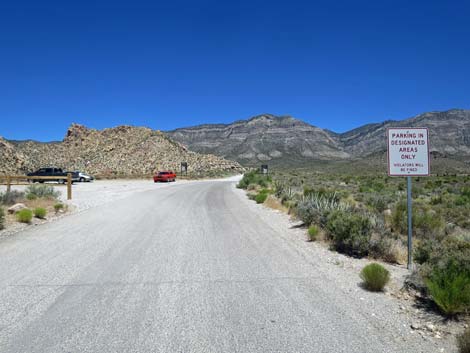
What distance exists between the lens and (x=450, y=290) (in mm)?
4766

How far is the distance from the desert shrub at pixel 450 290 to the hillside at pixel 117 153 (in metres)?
76.2

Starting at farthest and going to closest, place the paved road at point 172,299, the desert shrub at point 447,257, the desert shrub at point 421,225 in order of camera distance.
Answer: the desert shrub at point 421,225 < the desert shrub at point 447,257 < the paved road at point 172,299

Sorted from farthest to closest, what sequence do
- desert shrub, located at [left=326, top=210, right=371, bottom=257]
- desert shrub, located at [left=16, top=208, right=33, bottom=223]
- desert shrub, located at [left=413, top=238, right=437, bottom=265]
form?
desert shrub, located at [left=16, top=208, right=33, bottom=223]
desert shrub, located at [left=326, top=210, right=371, bottom=257]
desert shrub, located at [left=413, top=238, right=437, bottom=265]

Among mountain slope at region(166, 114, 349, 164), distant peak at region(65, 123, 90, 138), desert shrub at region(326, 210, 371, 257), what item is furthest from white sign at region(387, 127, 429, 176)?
mountain slope at region(166, 114, 349, 164)

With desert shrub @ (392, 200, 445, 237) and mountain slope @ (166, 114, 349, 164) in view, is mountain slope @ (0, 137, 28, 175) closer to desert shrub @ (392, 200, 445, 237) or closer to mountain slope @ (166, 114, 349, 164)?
desert shrub @ (392, 200, 445, 237)

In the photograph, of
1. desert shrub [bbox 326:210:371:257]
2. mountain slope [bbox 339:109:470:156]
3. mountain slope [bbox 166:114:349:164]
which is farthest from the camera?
mountain slope [bbox 166:114:349:164]

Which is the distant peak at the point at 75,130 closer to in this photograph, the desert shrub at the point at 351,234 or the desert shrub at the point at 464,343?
the desert shrub at the point at 351,234

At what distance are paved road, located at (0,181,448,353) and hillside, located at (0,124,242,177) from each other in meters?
72.9

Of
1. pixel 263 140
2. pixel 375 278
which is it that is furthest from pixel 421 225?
pixel 263 140

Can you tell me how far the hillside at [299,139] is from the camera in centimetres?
13562

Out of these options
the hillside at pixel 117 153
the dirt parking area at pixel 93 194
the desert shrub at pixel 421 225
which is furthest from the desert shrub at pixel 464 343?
the hillside at pixel 117 153

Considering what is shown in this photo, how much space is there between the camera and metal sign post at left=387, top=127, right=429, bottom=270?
715 centimetres

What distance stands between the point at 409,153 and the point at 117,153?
91.5 metres

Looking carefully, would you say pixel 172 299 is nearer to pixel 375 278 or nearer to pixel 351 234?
pixel 375 278
